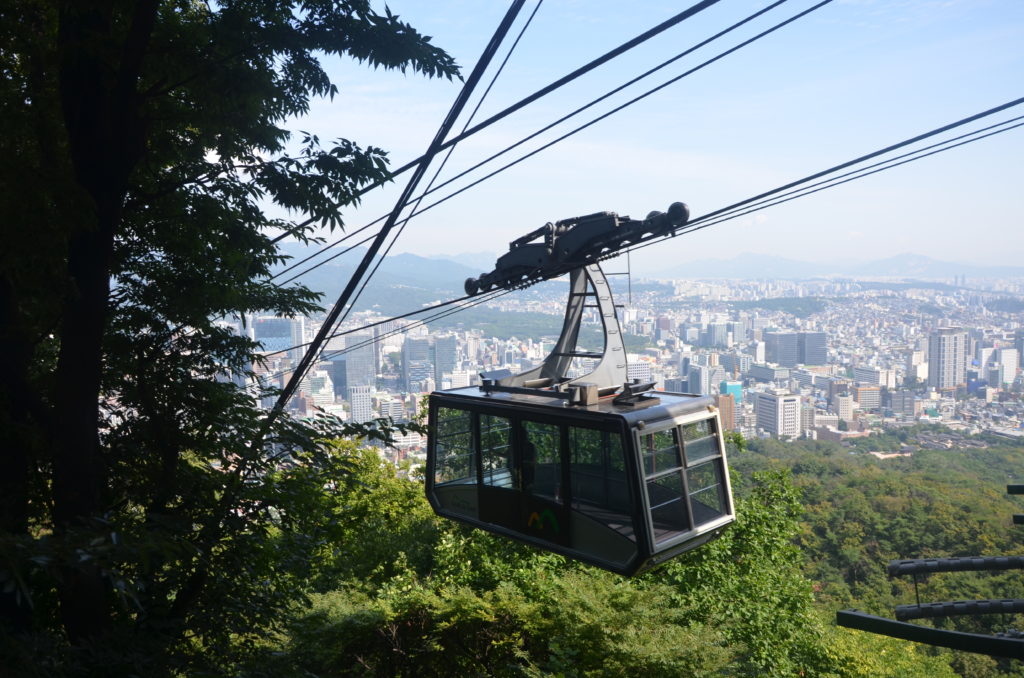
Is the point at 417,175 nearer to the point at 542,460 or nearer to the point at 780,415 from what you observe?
the point at 542,460

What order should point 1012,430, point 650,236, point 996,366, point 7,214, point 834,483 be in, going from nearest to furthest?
point 7,214 < point 650,236 < point 834,483 < point 1012,430 < point 996,366

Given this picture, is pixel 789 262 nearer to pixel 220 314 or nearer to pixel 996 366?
pixel 996 366

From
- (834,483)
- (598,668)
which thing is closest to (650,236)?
(598,668)

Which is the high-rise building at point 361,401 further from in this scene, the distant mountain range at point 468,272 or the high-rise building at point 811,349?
the high-rise building at point 811,349

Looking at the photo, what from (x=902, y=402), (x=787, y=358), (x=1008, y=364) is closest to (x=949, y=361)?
(x=1008, y=364)

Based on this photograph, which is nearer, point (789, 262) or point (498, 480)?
point (498, 480)

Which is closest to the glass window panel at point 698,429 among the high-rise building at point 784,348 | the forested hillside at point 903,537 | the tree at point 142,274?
the tree at point 142,274
